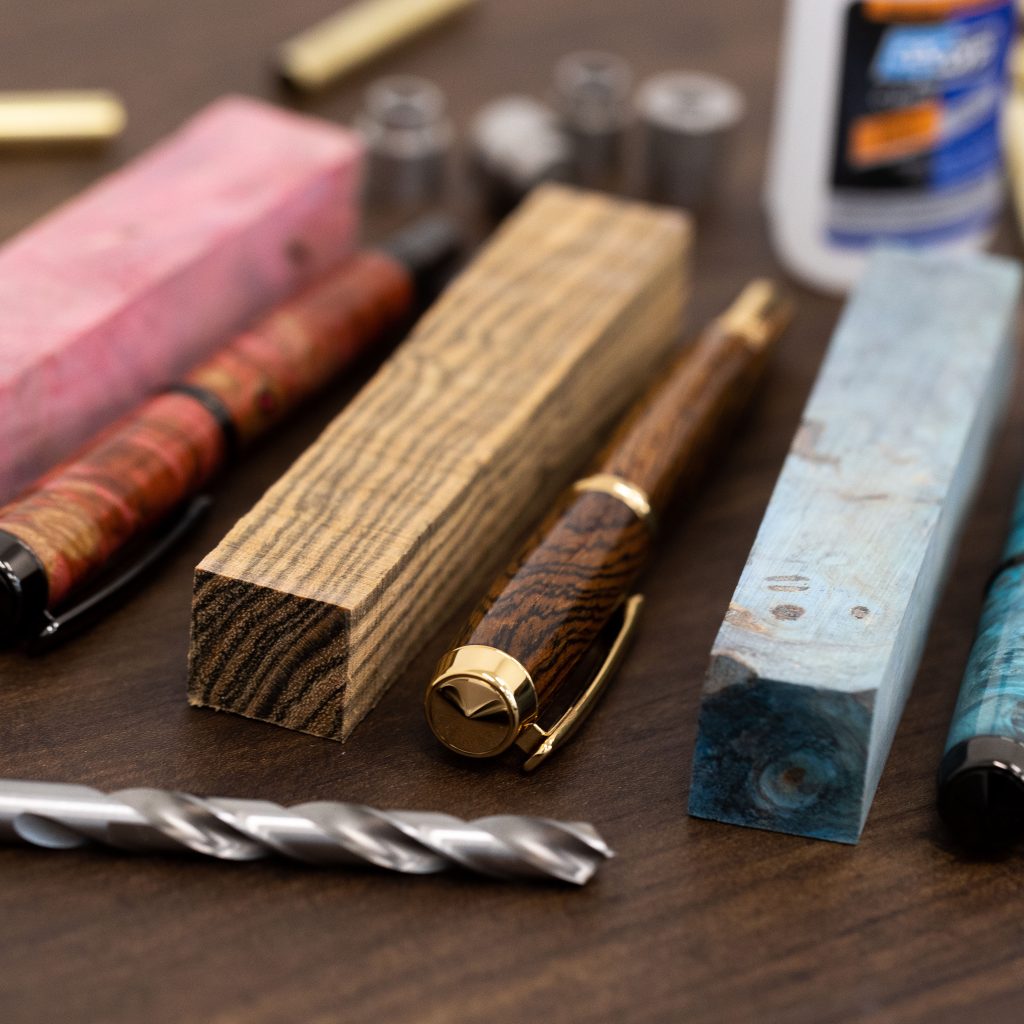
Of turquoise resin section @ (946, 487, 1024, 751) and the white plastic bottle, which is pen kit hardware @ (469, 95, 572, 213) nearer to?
the white plastic bottle

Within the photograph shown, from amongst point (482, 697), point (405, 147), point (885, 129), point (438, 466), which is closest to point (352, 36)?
point (405, 147)

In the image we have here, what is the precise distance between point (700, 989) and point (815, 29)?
515mm

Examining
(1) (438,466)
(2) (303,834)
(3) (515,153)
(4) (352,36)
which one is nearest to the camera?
(2) (303,834)

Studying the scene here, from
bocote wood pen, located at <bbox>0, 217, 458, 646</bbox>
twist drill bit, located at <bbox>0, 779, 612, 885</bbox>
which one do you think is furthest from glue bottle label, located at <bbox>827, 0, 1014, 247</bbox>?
twist drill bit, located at <bbox>0, 779, 612, 885</bbox>

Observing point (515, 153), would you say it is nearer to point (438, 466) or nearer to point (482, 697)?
point (438, 466)

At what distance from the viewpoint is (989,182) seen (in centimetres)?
93

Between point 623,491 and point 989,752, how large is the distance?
0.58 ft

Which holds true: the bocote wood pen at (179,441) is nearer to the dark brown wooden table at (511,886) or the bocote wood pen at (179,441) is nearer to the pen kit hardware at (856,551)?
the dark brown wooden table at (511,886)

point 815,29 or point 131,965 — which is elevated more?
point 815,29

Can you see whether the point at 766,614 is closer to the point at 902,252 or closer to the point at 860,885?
the point at 860,885

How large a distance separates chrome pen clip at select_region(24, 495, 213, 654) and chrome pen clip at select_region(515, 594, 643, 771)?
0.17m

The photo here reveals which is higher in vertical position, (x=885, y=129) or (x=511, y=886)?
(x=885, y=129)

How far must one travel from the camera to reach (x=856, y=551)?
0.63 metres

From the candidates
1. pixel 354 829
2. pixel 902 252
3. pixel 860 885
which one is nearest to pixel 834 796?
pixel 860 885
